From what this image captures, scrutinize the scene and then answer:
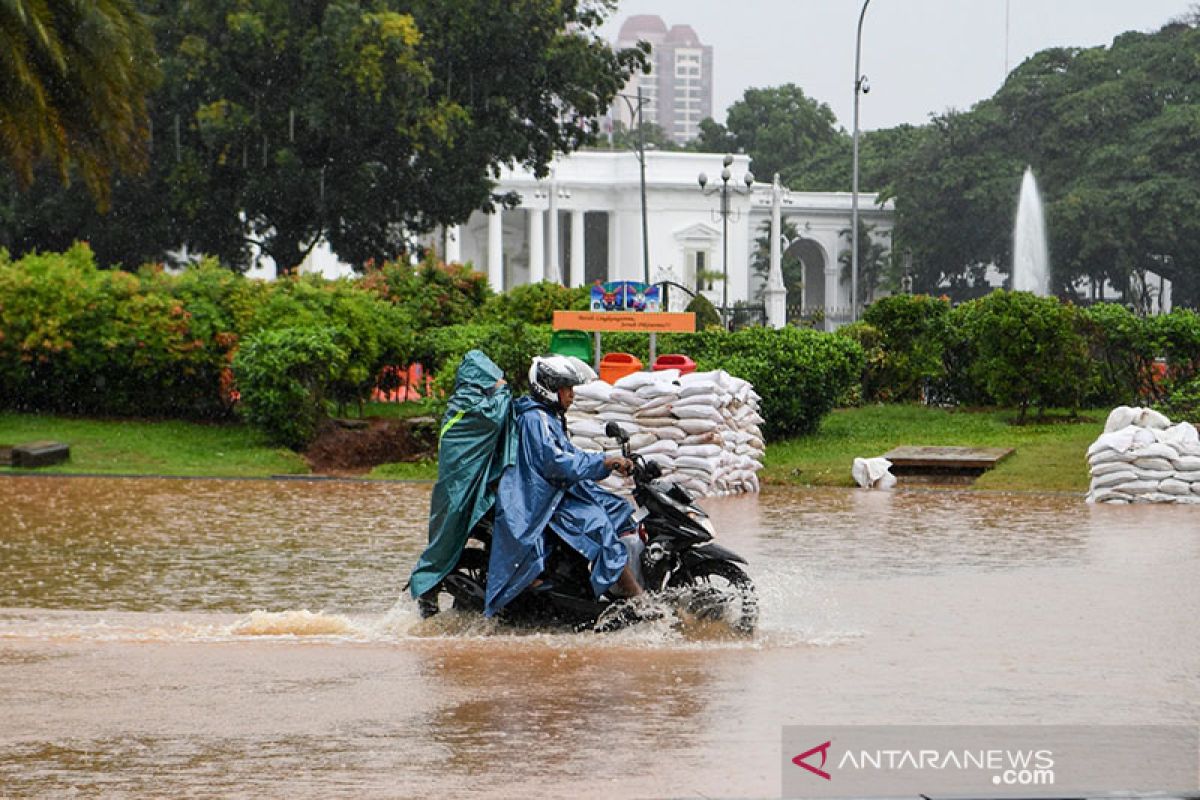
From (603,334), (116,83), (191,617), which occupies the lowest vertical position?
(191,617)

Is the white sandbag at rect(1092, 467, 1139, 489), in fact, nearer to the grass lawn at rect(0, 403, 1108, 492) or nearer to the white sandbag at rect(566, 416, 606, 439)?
the grass lawn at rect(0, 403, 1108, 492)

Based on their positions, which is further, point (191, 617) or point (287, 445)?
point (287, 445)

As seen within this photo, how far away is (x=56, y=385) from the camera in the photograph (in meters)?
23.6

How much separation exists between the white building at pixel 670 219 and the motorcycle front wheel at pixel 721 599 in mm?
62618

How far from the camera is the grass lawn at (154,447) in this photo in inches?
789

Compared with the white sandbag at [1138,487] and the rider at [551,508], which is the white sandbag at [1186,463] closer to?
the white sandbag at [1138,487]

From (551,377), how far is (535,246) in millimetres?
74707

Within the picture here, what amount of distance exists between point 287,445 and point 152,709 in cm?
1435

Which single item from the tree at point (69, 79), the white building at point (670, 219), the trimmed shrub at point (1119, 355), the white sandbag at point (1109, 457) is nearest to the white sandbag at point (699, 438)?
the white sandbag at point (1109, 457)

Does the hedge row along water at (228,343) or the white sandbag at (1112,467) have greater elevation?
the hedge row along water at (228,343)

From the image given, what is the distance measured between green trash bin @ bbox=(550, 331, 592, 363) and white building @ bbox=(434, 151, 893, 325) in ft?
169

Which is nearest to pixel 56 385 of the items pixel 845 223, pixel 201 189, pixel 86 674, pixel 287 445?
pixel 287 445

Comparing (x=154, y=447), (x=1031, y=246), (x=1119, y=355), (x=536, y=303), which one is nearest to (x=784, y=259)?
(x=1031, y=246)

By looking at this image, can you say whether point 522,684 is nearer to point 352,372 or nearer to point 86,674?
point 86,674
